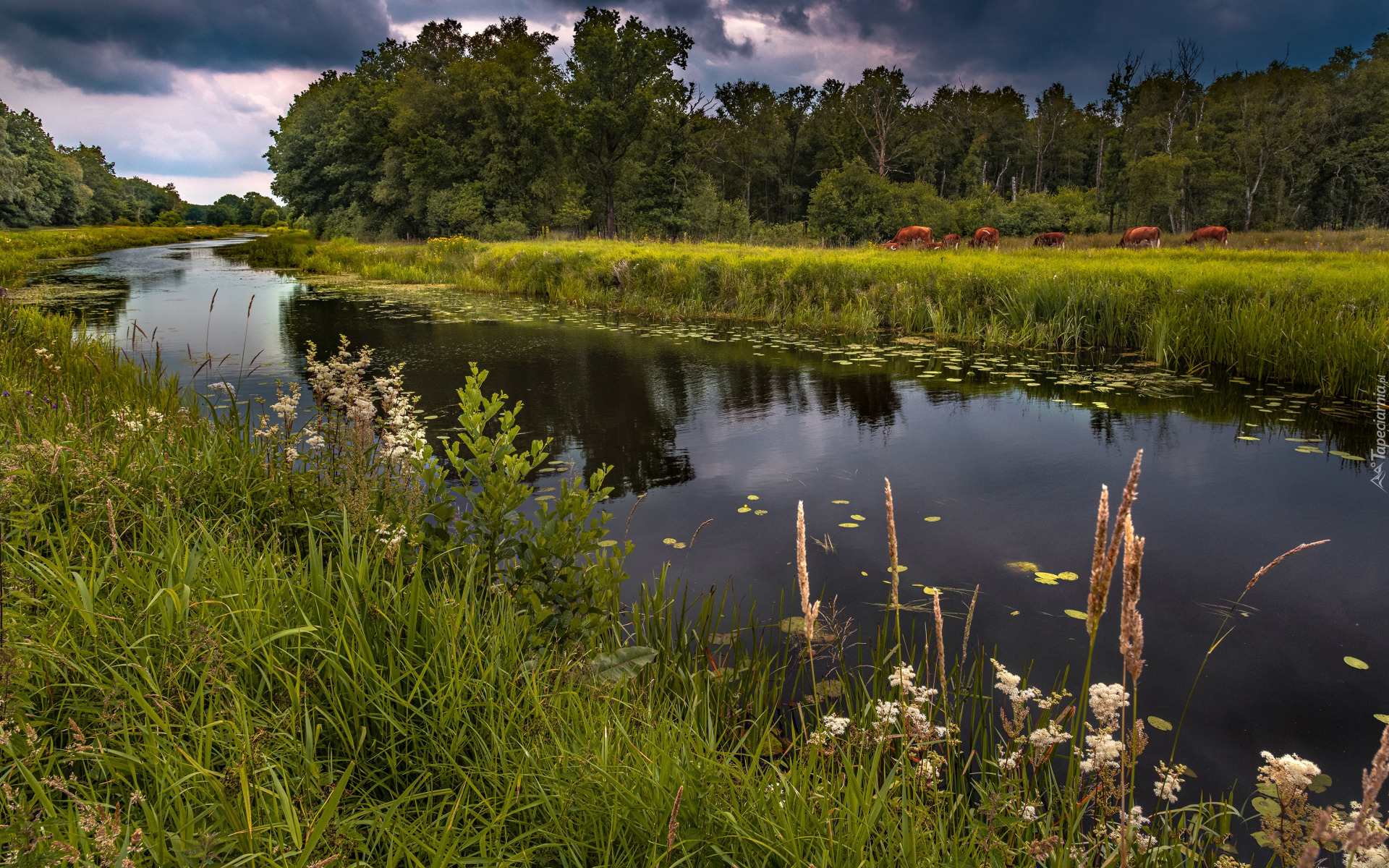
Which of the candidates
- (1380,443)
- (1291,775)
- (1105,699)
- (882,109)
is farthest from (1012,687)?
(882,109)

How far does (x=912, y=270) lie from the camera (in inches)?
511

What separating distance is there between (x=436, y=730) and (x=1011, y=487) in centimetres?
493

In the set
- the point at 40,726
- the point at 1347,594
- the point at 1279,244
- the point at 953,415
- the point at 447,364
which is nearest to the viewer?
the point at 40,726

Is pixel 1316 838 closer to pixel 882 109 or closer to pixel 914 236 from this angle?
pixel 914 236

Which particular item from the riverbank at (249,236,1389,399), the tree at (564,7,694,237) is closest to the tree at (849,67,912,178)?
the tree at (564,7,694,237)

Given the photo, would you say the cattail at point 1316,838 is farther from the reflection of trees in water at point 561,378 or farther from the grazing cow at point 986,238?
the grazing cow at point 986,238

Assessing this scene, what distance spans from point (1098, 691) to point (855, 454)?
16.2 ft

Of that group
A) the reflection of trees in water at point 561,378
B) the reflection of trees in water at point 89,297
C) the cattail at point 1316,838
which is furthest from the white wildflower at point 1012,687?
the reflection of trees in water at point 89,297

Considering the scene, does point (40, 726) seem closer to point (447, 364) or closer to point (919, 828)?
point (919, 828)

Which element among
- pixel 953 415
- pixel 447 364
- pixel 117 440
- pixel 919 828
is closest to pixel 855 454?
pixel 953 415

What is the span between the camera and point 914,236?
2377cm

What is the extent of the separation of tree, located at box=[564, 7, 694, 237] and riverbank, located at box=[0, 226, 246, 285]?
80.3 ft

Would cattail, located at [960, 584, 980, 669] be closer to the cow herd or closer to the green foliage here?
the cow herd

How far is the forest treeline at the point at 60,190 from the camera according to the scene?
46.3 m
